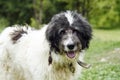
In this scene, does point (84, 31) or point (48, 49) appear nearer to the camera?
point (84, 31)

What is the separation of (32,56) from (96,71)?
363 cm

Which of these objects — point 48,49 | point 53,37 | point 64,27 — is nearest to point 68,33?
point 64,27

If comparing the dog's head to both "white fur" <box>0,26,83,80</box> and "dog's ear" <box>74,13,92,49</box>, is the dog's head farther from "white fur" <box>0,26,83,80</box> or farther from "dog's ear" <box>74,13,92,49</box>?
"white fur" <box>0,26,83,80</box>

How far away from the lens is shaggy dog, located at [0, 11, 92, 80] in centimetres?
766

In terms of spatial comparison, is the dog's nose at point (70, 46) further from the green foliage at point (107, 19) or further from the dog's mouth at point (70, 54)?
the green foliage at point (107, 19)

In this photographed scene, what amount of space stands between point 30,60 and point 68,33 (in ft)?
3.32

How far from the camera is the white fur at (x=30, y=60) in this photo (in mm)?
8023

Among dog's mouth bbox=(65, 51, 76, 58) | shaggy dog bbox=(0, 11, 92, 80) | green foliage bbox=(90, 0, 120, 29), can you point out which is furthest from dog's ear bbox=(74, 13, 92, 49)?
green foliage bbox=(90, 0, 120, 29)

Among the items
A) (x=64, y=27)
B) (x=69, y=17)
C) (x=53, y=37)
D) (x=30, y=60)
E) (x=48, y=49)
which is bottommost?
(x=30, y=60)

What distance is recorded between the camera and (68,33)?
25.0ft

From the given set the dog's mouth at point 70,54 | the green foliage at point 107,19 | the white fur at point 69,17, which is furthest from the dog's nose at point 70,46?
the green foliage at point 107,19

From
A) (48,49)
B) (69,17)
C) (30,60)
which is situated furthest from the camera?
(30,60)

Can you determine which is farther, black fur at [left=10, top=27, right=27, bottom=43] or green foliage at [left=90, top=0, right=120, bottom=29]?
green foliage at [left=90, top=0, right=120, bottom=29]

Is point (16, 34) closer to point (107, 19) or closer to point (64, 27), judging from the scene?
point (64, 27)
